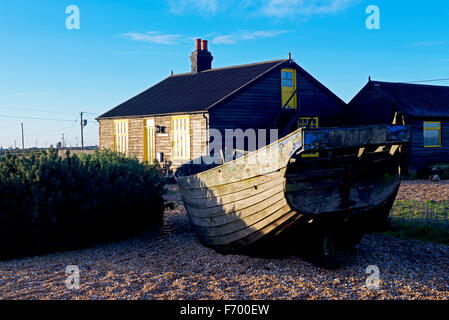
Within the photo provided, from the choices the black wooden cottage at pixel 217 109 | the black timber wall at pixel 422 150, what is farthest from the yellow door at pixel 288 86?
the black timber wall at pixel 422 150

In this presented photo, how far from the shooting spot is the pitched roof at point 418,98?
811 inches

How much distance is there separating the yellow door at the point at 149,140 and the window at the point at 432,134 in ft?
43.6

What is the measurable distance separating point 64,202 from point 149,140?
14.9m

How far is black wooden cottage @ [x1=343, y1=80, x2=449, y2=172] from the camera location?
2061cm

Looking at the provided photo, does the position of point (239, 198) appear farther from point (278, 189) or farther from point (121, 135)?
point (121, 135)

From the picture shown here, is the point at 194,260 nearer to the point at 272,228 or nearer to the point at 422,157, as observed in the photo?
the point at 272,228

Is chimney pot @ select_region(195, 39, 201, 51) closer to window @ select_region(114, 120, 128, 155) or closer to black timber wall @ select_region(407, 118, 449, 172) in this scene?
window @ select_region(114, 120, 128, 155)

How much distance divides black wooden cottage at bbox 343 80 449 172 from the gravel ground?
13.8m

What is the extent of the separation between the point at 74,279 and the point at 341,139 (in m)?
4.13

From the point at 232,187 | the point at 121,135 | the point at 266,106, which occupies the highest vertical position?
the point at 266,106

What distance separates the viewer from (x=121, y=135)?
24609 mm
